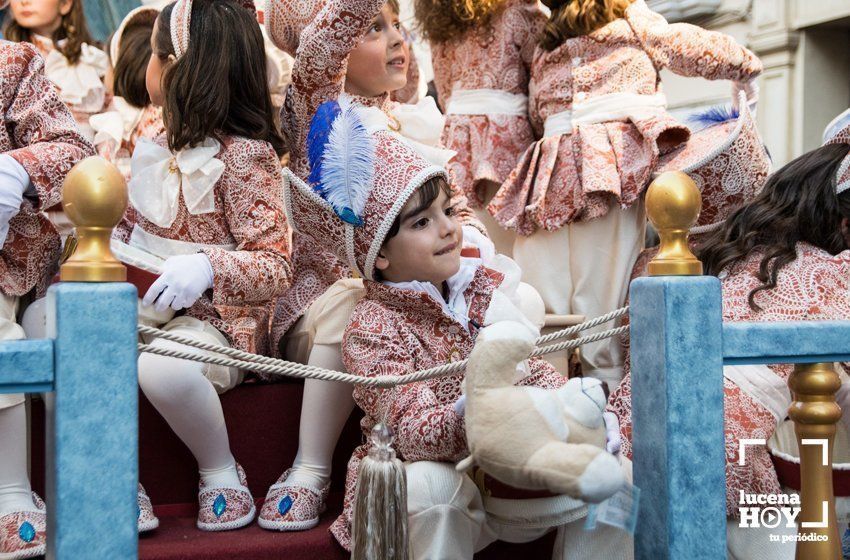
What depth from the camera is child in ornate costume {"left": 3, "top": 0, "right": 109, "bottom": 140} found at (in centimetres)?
410

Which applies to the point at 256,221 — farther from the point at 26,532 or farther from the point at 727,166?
the point at 727,166

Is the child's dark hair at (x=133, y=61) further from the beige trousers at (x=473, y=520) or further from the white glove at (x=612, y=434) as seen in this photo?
the white glove at (x=612, y=434)

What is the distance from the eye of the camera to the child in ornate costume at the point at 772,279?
2.21 meters

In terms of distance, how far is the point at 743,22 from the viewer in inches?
227

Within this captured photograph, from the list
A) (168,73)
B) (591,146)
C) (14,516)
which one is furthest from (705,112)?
(14,516)

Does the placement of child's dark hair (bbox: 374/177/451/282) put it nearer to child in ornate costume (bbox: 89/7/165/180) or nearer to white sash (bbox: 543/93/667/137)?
white sash (bbox: 543/93/667/137)

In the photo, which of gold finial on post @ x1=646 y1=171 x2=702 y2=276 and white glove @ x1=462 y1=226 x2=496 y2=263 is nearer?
gold finial on post @ x1=646 y1=171 x2=702 y2=276

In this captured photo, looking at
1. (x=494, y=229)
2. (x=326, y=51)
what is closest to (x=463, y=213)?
(x=326, y=51)

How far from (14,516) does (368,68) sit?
1.46 metres

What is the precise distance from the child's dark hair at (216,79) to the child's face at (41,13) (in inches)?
62.8

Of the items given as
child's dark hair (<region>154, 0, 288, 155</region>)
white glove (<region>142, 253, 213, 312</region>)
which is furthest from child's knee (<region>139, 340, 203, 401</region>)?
child's dark hair (<region>154, 0, 288, 155</region>)

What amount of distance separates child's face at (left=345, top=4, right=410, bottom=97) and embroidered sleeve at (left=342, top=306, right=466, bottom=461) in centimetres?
86

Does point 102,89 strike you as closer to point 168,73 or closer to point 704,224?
point 168,73

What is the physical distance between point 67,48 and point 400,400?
2855 mm
